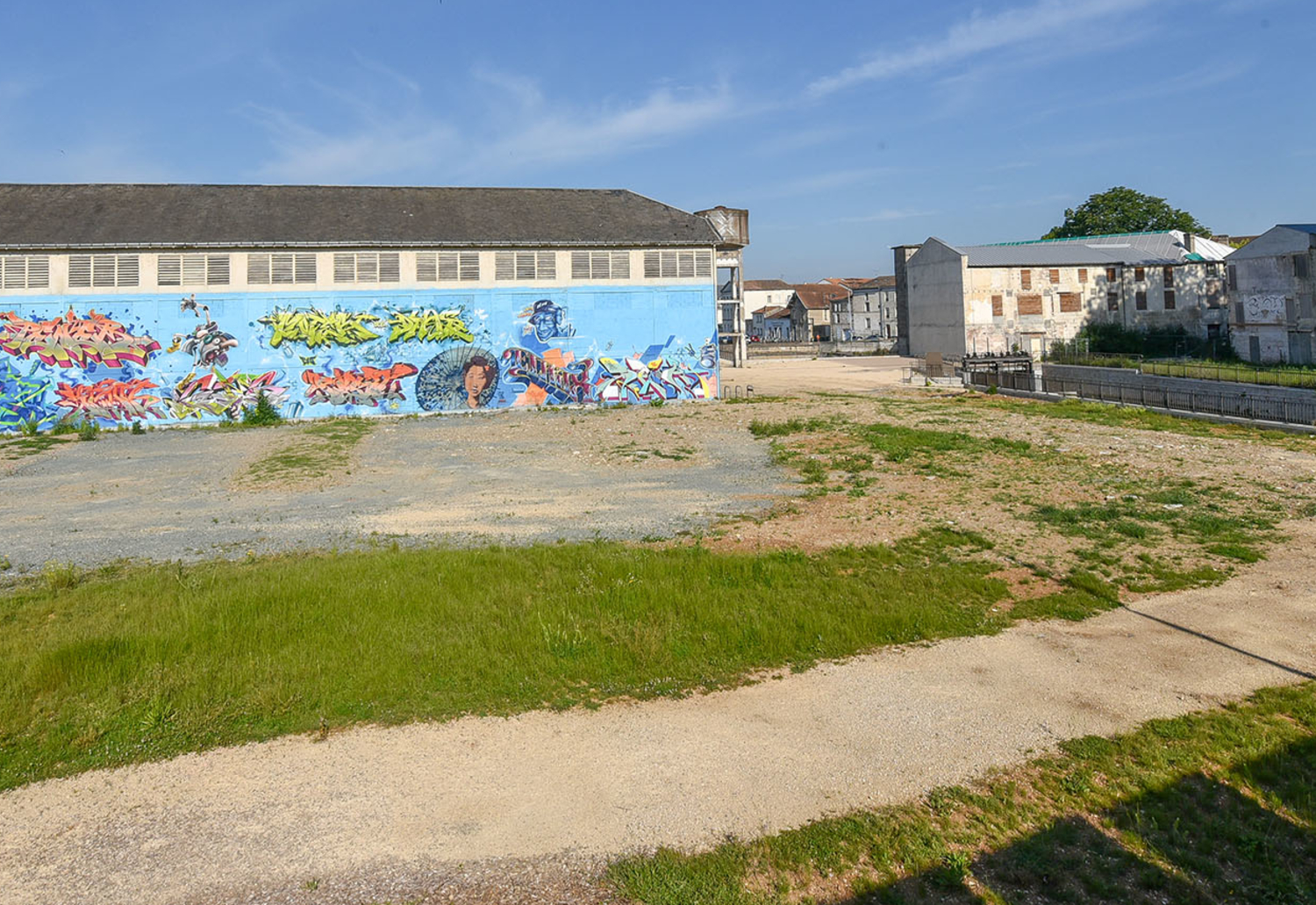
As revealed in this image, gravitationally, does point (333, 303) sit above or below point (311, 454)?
above

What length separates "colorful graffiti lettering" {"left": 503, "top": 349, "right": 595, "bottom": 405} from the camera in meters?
31.9

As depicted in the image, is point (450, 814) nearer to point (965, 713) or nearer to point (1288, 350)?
point (965, 713)

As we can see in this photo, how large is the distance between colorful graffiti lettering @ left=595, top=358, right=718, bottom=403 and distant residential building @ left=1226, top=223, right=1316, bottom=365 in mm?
25650

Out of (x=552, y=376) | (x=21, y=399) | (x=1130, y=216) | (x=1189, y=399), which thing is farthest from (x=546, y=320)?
(x=1130, y=216)

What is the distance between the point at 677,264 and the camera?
1299 inches

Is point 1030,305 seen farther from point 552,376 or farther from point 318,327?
point 318,327

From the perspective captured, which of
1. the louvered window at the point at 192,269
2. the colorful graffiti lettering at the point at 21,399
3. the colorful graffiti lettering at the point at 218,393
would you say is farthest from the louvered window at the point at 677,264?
the colorful graffiti lettering at the point at 21,399

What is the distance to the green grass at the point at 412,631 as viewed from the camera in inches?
308

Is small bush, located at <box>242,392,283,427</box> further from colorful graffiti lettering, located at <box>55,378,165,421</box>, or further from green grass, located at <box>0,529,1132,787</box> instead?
green grass, located at <box>0,529,1132,787</box>

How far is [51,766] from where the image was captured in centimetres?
700

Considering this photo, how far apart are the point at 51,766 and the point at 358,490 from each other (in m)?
11.0

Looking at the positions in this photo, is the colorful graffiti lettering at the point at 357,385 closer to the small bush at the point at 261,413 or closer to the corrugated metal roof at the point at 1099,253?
the small bush at the point at 261,413

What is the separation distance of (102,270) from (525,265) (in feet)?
43.7

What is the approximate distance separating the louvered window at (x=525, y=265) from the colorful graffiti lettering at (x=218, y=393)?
8236 mm
